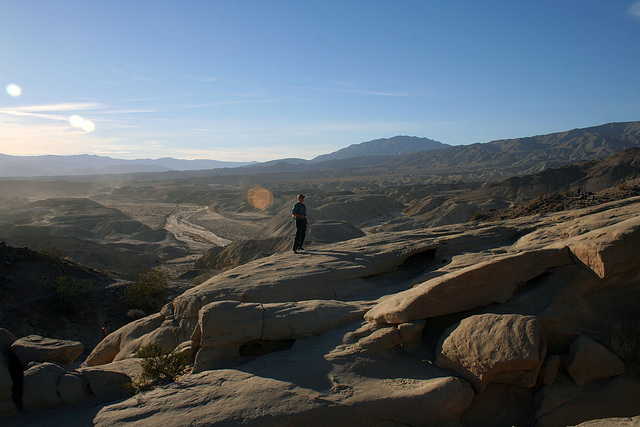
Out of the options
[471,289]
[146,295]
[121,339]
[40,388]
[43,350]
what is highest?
[471,289]

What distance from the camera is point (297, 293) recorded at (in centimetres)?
911

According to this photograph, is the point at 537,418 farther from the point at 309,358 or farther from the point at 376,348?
the point at 309,358

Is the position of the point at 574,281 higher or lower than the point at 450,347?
higher

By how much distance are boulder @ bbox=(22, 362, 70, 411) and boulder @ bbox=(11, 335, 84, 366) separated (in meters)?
0.72

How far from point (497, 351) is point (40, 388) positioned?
749cm

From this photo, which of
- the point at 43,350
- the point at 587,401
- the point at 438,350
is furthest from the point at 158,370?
the point at 587,401

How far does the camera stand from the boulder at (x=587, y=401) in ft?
18.9

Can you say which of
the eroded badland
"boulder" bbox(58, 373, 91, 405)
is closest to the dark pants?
the eroded badland

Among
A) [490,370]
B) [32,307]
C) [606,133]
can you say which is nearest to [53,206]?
[32,307]

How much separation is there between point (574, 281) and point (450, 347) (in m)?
2.74

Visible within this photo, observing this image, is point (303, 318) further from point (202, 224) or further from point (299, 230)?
point (202, 224)

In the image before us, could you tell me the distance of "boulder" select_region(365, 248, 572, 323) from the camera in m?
7.01

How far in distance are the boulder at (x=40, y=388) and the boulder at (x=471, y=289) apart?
5596mm

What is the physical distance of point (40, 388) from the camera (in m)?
6.38
